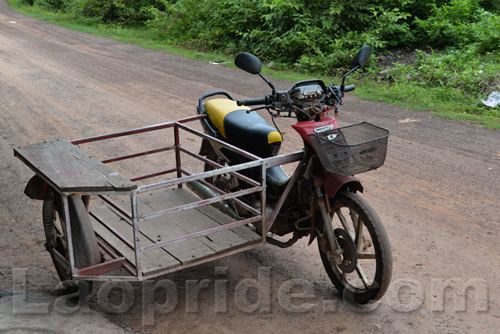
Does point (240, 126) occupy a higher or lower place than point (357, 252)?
higher

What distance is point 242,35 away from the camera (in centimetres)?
1406

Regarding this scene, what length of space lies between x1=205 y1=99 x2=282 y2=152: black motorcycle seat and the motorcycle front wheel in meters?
0.71

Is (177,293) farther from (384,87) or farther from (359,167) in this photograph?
(384,87)

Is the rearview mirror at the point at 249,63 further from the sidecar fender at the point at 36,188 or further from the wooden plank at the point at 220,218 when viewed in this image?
the sidecar fender at the point at 36,188

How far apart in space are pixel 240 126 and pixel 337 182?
1003mm

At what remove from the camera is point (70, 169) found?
335 centimetres

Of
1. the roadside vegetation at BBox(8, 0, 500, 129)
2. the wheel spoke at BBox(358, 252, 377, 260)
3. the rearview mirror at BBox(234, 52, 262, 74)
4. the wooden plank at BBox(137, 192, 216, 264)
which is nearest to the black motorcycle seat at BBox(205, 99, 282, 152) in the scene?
the rearview mirror at BBox(234, 52, 262, 74)

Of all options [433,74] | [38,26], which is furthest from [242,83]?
[38,26]

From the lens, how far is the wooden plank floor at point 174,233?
11.7 feet

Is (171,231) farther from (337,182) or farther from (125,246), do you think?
(337,182)

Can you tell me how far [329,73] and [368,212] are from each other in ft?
26.0

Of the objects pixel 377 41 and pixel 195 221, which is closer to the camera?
pixel 195 221

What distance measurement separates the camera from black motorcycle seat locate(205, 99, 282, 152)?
402 cm

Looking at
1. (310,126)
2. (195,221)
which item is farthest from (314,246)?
(310,126)
